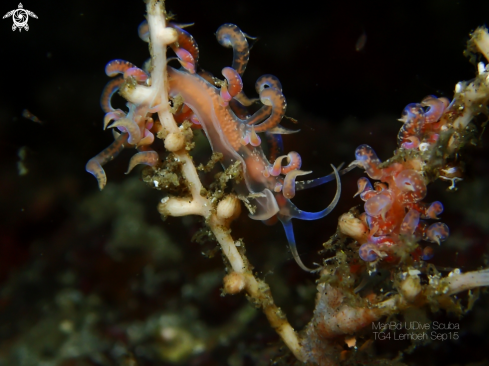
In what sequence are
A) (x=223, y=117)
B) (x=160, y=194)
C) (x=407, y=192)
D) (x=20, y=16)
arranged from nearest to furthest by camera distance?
(x=407, y=192)
(x=223, y=117)
(x=20, y=16)
(x=160, y=194)

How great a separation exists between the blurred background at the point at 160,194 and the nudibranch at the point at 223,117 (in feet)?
2.25

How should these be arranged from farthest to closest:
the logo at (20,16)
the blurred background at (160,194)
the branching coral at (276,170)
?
the logo at (20,16) < the blurred background at (160,194) < the branching coral at (276,170)

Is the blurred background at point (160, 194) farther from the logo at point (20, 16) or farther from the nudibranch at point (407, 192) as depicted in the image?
the nudibranch at point (407, 192)

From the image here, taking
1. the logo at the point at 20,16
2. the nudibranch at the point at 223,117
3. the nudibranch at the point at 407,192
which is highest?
the logo at the point at 20,16

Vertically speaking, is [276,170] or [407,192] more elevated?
[276,170]

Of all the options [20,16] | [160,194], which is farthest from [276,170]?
[20,16]

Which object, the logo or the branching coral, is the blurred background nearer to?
the logo

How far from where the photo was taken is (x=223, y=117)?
64.5 inches

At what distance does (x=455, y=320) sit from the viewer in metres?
2.57

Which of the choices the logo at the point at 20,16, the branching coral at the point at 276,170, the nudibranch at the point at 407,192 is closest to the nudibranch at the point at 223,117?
the branching coral at the point at 276,170

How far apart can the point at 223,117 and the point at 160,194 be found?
1.83 metres

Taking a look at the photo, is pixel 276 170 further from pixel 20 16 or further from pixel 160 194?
pixel 20 16

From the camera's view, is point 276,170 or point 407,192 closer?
point 407,192

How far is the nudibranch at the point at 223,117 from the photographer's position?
5.02 ft
